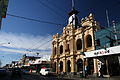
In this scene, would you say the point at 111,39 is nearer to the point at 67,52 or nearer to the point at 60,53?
the point at 67,52

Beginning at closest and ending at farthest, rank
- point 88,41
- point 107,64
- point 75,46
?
point 107,64 < point 88,41 < point 75,46

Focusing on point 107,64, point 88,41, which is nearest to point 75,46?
point 88,41

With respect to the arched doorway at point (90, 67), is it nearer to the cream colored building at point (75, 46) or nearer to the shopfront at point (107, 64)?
the cream colored building at point (75, 46)

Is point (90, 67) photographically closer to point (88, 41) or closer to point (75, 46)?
point (88, 41)

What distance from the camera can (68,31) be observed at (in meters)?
41.3

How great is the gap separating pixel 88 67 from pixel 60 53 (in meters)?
14.4

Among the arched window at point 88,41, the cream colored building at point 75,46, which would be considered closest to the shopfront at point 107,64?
the cream colored building at point 75,46

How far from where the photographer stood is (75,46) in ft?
121

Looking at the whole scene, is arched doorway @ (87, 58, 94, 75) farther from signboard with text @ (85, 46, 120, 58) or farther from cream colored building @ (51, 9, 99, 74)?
signboard with text @ (85, 46, 120, 58)

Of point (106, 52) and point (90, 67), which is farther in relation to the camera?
point (90, 67)

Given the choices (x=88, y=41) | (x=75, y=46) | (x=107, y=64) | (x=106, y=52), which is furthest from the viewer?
(x=75, y=46)

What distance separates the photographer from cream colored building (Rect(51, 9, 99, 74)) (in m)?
31.9

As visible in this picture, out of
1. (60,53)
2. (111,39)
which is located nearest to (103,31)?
(111,39)

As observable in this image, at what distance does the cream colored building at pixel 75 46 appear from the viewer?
105 ft
